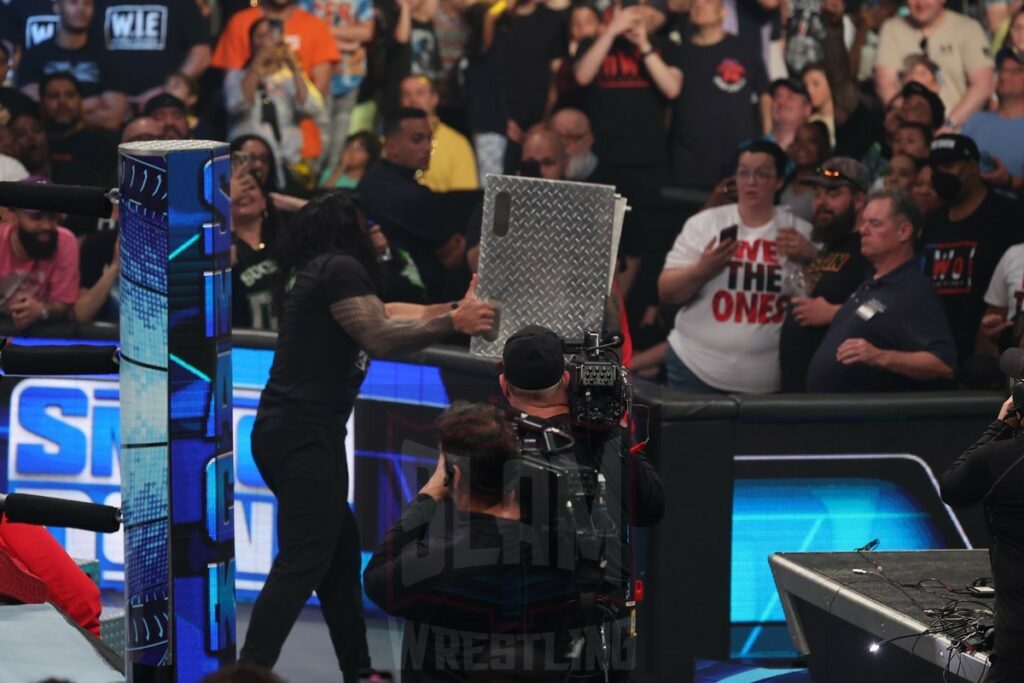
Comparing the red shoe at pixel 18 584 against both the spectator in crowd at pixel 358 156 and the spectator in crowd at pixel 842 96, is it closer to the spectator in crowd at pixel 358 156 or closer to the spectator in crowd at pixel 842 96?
the spectator in crowd at pixel 358 156

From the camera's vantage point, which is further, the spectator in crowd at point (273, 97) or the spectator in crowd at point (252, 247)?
the spectator in crowd at point (273, 97)

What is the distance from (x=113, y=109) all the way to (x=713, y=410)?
12.3 feet

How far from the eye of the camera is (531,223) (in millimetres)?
A: 4832

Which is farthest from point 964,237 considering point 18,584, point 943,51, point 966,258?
point 18,584

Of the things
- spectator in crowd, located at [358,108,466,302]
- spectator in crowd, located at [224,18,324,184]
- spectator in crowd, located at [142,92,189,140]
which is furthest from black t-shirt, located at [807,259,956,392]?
spectator in crowd, located at [142,92,189,140]

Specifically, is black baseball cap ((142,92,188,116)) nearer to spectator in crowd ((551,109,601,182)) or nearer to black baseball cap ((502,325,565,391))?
spectator in crowd ((551,109,601,182))

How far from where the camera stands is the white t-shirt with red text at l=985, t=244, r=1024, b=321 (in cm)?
642

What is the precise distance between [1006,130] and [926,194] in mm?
616

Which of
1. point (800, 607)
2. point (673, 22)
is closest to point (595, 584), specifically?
point (800, 607)

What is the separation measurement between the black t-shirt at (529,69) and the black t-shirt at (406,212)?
82cm

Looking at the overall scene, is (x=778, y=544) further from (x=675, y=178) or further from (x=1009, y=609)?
(x=675, y=178)

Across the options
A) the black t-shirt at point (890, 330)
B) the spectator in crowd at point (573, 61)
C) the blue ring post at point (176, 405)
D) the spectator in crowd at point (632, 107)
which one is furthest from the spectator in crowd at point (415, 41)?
the blue ring post at point (176, 405)

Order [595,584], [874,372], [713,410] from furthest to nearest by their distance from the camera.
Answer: [874,372] < [713,410] < [595,584]

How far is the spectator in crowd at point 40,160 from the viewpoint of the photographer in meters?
7.32
